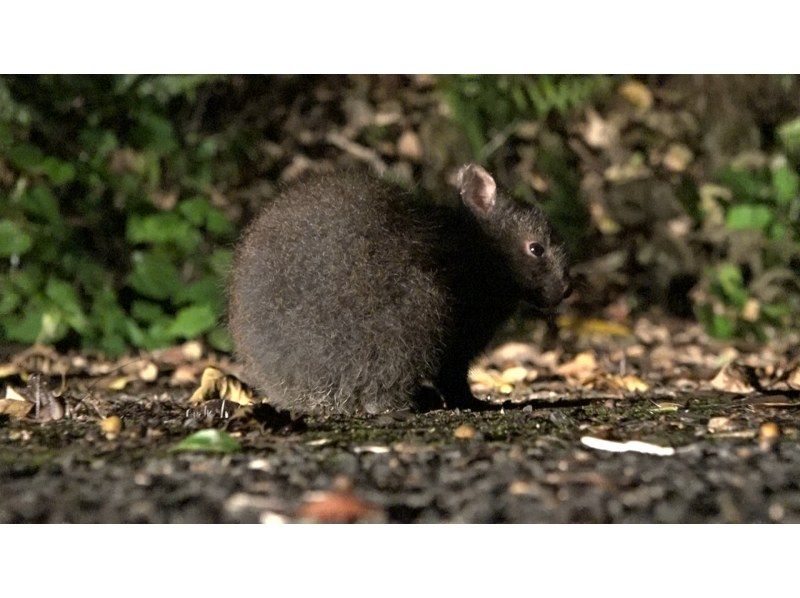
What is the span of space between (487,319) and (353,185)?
47.2 inches

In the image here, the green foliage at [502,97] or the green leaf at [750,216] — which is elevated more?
the green foliage at [502,97]

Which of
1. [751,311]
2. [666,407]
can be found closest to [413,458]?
[666,407]

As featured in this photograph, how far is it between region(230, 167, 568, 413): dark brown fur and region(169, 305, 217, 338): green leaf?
2.01 meters

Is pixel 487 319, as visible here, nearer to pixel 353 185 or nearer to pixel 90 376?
pixel 353 185

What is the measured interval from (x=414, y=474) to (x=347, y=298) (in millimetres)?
1152

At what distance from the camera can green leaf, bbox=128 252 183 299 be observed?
330 inches

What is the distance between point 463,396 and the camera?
620cm

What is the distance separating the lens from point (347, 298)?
17.6ft

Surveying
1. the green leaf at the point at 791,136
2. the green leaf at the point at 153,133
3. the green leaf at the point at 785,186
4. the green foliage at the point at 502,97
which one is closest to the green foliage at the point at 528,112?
the green foliage at the point at 502,97

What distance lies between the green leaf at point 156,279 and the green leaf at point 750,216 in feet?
14.3

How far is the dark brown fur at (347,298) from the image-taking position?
539 centimetres

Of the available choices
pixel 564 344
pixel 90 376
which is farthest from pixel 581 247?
pixel 90 376

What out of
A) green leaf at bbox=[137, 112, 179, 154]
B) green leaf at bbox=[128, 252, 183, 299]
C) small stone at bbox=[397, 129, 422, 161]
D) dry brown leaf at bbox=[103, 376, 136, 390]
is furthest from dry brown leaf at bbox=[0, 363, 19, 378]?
small stone at bbox=[397, 129, 422, 161]

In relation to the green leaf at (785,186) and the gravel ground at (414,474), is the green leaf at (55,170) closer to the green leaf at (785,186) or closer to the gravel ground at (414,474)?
the gravel ground at (414,474)
